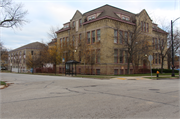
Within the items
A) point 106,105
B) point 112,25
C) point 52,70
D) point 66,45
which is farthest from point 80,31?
point 106,105

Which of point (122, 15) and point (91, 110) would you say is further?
point (122, 15)

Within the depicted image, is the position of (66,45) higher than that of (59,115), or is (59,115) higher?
(66,45)

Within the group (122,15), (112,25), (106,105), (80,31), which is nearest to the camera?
(106,105)

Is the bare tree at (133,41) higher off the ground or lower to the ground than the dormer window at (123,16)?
lower

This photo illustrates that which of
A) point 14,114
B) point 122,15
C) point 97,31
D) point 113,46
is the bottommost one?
point 14,114

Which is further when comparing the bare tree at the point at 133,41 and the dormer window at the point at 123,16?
the dormer window at the point at 123,16

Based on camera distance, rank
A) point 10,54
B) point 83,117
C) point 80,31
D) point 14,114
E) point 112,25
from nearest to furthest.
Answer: point 83,117 < point 14,114 < point 112,25 < point 80,31 < point 10,54

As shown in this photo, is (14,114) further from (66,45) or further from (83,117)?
(66,45)

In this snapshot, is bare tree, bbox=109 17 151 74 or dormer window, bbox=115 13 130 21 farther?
dormer window, bbox=115 13 130 21

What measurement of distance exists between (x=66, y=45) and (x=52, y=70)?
12.5 metres

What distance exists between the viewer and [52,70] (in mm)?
44375

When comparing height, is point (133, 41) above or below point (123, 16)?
below

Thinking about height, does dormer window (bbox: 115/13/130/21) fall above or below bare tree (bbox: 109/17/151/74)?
above

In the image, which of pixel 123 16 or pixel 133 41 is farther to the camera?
pixel 123 16
